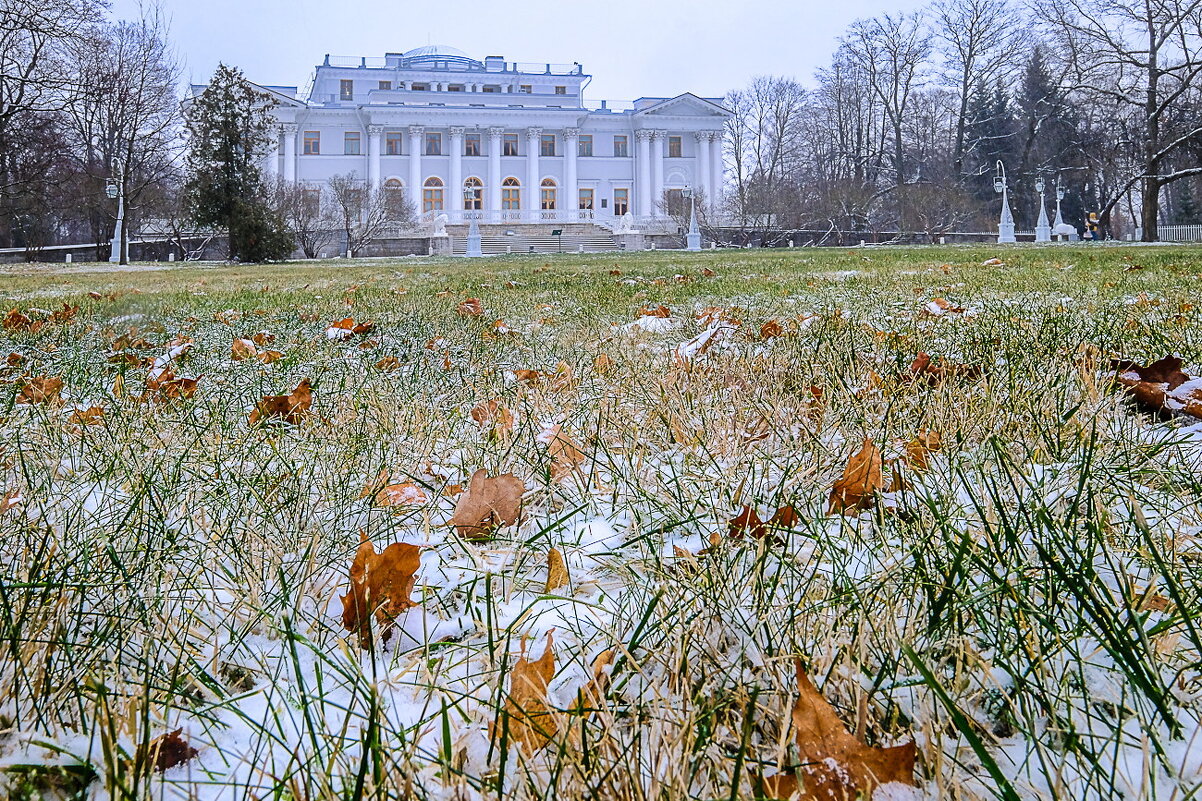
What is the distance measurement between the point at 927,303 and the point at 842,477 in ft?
10.3

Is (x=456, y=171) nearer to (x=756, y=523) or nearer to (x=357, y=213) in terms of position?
(x=357, y=213)

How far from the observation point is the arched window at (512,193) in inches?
2170

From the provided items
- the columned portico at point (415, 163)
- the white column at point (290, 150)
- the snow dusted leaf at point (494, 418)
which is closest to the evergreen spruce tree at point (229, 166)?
the snow dusted leaf at point (494, 418)

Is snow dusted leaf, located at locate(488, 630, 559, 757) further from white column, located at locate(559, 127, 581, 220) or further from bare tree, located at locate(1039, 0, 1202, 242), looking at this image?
white column, located at locate(559, 127, 581, 220)

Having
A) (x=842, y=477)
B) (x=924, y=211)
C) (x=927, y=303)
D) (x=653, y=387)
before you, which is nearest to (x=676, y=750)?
(x=842, y=477)

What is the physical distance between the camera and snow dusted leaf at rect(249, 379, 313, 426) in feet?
6.05

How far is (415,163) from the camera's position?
172 ft

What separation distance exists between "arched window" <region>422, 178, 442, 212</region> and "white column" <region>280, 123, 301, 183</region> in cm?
816

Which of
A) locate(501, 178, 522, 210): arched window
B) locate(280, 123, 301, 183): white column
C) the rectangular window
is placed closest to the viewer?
locate(280, 123, 301, 183): white column

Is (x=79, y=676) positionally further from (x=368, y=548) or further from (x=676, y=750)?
(x=676, y=750)

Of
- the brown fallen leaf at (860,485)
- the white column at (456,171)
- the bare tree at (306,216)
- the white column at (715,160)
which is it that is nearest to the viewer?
the brown fallen leaf at (860,485)

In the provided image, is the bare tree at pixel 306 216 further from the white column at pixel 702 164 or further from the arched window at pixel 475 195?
the white column at pixel 702 164

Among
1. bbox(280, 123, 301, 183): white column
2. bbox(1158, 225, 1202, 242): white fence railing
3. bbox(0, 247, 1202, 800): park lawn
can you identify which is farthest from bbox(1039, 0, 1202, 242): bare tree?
bbox(280, 123, 301, 183): white column

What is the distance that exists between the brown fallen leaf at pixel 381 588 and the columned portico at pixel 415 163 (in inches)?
2107
